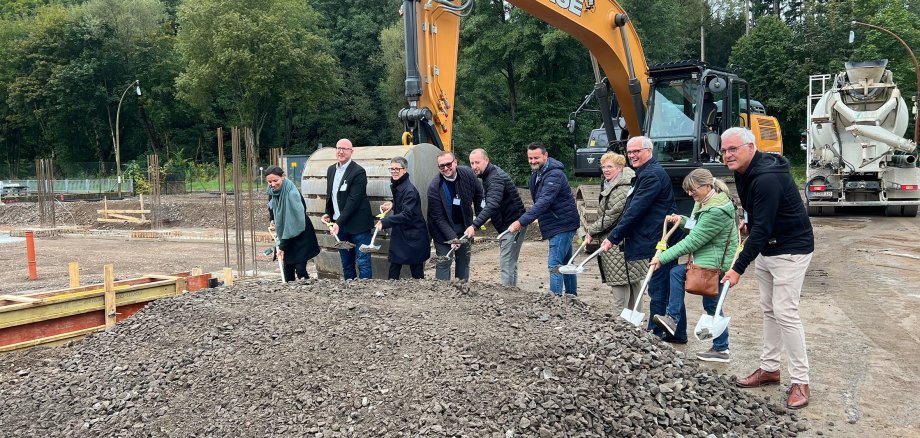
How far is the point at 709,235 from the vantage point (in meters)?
4.92

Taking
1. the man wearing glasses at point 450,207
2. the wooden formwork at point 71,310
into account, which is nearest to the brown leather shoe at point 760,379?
the man wearing glasses at point 450,207

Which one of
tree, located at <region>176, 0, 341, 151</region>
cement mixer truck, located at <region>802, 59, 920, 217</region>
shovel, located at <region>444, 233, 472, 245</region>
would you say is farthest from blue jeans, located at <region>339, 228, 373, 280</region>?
tree, located at <region>176, 0, 341, 151</region>

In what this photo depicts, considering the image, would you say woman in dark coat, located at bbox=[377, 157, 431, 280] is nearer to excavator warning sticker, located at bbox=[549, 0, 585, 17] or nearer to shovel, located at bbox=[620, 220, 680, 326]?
shovel, located at bbox=[620, 220, 680, 326]

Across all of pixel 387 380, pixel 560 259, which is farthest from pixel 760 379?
pixel 387 380

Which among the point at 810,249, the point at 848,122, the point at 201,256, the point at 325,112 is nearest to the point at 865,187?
the point at 848,122

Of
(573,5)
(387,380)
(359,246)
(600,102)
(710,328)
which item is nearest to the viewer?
(387,380)

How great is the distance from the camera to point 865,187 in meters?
15.0

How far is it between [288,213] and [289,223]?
0.33 feet

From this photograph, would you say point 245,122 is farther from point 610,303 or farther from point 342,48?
point 610,303

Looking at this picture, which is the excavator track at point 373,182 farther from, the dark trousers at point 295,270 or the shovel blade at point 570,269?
the shovel blade at point 570,269

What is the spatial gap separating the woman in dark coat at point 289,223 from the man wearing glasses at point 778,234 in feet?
13.7

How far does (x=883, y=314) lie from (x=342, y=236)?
550 centimetres

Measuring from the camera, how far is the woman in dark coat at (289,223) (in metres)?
6.91

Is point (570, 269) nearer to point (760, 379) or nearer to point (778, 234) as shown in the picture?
point (760, 379)
